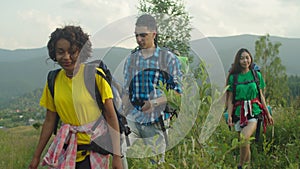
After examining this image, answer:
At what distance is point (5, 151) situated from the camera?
10461 millimetres

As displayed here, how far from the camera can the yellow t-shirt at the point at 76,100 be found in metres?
3.59

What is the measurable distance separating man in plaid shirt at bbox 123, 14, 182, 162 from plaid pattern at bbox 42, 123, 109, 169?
33.3 inches

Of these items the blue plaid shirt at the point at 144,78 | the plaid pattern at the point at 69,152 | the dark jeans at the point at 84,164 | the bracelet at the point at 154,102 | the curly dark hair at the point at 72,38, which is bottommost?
the dark jeans at the point at 84,164

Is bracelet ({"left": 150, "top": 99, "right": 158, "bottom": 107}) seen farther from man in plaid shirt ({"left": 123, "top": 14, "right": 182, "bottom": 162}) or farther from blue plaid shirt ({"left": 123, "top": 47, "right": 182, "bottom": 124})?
blue plaid shirt ({"left": 123, "top": 47, "right": 182, "bottom": 124})

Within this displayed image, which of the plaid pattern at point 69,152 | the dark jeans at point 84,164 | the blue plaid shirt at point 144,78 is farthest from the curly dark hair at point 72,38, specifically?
the blue plaid shirt at point 144,78

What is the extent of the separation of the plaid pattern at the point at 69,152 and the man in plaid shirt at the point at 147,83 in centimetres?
85

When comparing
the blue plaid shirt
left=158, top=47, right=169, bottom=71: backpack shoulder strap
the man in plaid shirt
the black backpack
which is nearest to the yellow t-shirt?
the black backpack

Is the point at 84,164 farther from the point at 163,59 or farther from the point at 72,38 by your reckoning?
the point at 163,59

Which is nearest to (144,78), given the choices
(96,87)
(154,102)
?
(154,102)

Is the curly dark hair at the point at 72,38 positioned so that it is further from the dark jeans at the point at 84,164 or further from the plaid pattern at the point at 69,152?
the dark jeans at the point at 84,164

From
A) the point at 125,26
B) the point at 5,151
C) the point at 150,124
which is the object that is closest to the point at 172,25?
the point at 125,26

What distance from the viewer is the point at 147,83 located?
188 inches

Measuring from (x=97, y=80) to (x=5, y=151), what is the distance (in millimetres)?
7693

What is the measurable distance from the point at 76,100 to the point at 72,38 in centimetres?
52
